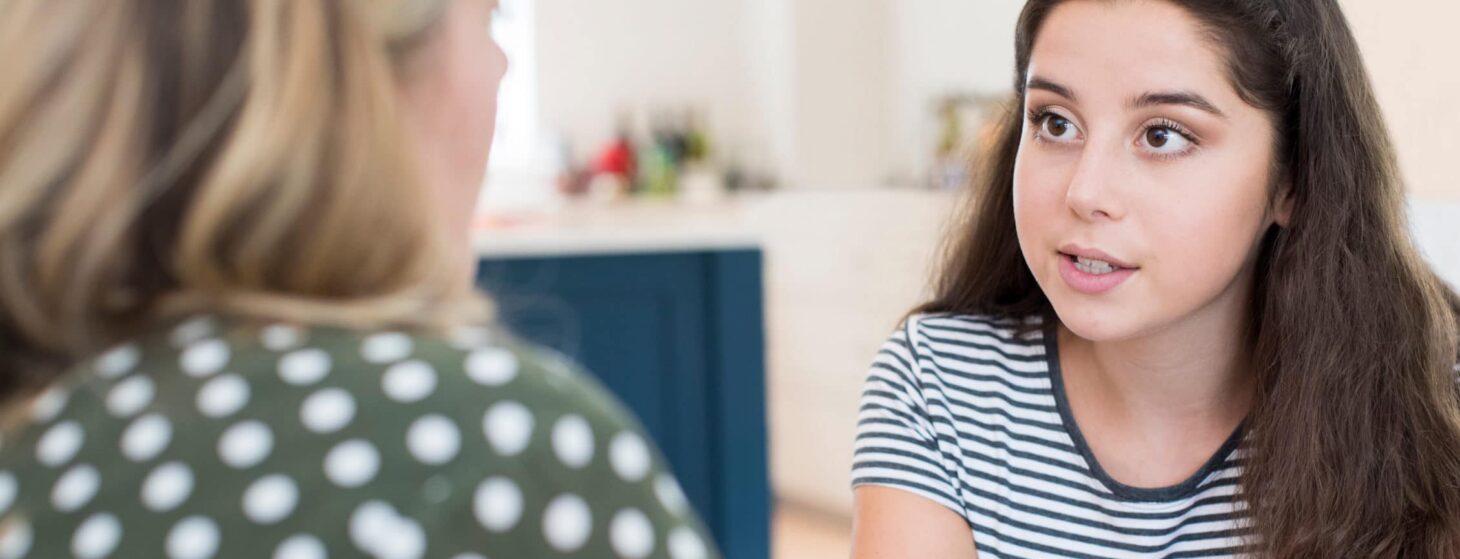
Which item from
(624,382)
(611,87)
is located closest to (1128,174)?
Result: (624,382)

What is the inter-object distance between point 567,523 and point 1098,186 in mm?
651

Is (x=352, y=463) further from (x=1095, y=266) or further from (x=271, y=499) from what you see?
(x=1095, y=266)

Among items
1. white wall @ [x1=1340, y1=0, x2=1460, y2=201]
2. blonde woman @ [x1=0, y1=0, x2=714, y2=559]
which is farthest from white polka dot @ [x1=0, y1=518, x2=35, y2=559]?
white wall @ [x1=1340, y1=0, x2=1460, y2=201]

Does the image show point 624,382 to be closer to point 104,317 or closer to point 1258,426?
point 1258,426

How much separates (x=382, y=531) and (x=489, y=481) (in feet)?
0.15

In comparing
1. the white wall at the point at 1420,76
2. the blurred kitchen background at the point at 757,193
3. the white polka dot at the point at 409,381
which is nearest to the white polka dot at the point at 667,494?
the white polka dot at the point at 409,381

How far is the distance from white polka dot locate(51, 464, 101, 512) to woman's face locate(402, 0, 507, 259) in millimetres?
192

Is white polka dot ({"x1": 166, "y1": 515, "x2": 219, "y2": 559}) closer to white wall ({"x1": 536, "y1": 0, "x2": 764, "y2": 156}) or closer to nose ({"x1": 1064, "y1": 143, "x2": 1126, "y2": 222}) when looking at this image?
nose ({"x1": 1064, "y1": 143, "x2": 1126, "y2": 222})

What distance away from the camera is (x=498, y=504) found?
544 millimetres

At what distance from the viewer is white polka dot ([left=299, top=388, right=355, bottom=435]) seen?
0.55 metres

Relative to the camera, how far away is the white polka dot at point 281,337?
22.5 inches

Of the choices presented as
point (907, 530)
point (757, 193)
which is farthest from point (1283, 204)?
point (757, 193)

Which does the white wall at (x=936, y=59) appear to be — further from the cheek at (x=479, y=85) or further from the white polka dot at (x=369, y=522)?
the white polka dot at (x=369, y=522)

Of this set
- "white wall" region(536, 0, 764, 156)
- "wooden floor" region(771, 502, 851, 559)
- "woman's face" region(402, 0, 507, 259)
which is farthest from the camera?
"white wall" region(536, 0, 764, 156)
